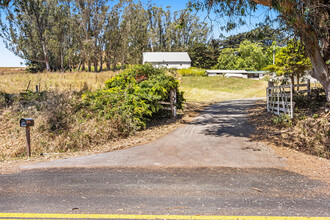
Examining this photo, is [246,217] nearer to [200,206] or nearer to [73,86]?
[200,206]

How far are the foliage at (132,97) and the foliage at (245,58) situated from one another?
58285mm

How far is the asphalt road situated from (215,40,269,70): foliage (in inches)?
2585

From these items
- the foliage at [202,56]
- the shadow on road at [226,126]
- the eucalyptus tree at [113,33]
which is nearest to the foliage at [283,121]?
the shadow on road at [226,126]

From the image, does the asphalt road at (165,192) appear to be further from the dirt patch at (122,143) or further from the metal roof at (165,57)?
the metal roof at (165,57)

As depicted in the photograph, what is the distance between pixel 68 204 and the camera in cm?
416

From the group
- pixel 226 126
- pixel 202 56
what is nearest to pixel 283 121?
pixel 226 126

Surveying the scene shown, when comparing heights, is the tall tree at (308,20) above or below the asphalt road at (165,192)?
above

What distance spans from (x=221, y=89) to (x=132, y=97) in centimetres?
2714

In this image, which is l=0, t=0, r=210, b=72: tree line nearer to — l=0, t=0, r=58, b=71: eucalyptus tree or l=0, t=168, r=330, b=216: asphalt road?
l=0, t=0, r=58, b=71: eucalyptus tree

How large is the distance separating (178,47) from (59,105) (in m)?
67.8

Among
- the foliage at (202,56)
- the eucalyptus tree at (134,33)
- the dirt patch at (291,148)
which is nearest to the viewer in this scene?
the dirt patch at (291,148)

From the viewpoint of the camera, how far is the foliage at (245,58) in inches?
2653

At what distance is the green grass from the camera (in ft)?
108

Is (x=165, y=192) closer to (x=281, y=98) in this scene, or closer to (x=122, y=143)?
(x=122, y=143)
